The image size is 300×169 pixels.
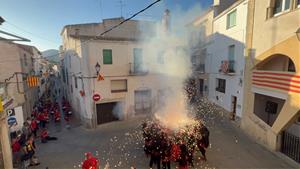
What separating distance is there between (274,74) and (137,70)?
29.3 feet

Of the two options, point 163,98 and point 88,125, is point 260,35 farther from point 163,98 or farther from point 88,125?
point 88,125

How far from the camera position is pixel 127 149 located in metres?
9.25

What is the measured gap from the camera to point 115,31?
1705 cm

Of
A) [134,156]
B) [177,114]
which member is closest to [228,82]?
[177,114]

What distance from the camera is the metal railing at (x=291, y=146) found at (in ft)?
26.6

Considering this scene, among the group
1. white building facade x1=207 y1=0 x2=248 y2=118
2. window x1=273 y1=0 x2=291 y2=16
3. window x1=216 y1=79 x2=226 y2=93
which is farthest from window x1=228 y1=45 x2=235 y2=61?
window x1=273 y1=0 x2=291 y2=16

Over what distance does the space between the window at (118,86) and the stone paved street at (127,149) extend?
2875 mm

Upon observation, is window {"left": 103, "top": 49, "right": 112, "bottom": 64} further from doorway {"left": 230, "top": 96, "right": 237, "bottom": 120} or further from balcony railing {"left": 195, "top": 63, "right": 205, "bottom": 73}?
balcony railing {"left": 195, "top": 63, "right": 205, "bottom": 73}

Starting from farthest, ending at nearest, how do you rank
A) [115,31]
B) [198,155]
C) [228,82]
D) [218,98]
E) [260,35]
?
[115,31]
[218,98]
[228,82]
[260,35]
[198,155]

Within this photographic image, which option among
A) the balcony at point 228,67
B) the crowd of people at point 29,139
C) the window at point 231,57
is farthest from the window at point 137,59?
the crowd of people at point 29,139

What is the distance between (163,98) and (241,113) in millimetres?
5974

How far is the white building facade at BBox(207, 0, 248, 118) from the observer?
12.0 meters

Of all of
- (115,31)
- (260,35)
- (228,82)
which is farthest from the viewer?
(115,31)

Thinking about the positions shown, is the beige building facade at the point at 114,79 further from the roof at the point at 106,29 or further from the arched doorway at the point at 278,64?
the arched doorway at the point at 278,64
